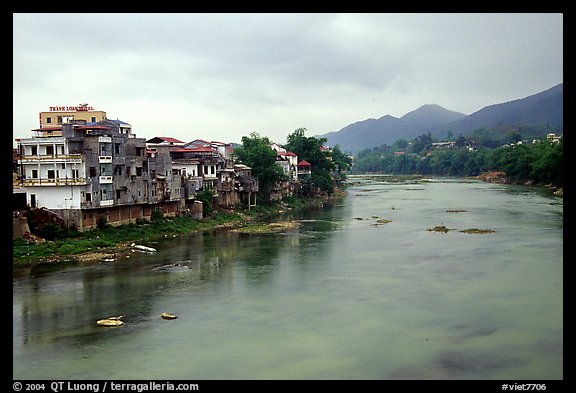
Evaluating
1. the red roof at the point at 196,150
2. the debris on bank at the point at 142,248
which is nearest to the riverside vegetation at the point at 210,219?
the debris on bank at the point at 142,248

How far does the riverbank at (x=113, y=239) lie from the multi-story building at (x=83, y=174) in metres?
0.87

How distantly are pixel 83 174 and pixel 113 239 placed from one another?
317 cm

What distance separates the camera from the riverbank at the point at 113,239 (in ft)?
76.4

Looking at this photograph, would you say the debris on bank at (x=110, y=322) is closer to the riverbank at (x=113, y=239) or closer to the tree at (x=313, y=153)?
the riverbank at (x=113, y=239)

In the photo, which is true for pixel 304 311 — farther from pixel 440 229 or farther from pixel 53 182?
pixel 440 229

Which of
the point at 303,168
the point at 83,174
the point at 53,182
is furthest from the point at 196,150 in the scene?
the point at 303,168

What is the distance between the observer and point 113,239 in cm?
2670

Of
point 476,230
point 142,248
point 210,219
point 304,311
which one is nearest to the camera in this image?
point 304,311

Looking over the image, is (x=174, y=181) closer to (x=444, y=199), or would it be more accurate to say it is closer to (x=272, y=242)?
(x=272, y=242)

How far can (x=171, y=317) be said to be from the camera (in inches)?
605

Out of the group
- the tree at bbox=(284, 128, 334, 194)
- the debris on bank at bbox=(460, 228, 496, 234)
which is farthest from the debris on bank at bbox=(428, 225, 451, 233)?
the tree at bbox=(284, 128, 334, 194)

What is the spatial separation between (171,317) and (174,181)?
1851 cm

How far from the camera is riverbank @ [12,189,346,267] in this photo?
23.3 m
